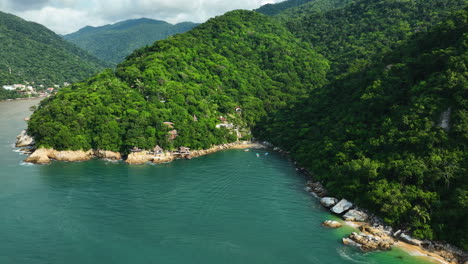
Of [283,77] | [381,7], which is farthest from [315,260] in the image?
[381,7]

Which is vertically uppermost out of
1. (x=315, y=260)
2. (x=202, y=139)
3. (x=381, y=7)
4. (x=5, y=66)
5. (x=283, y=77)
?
(x=381, y=7)

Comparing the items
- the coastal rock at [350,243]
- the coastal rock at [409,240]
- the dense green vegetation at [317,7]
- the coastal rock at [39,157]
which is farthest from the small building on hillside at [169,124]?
the dense green vegetation at [317,7]

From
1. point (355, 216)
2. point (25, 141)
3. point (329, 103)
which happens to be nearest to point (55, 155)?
point (25, 141)

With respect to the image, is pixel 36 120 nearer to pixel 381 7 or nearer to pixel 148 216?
pixel 148 216

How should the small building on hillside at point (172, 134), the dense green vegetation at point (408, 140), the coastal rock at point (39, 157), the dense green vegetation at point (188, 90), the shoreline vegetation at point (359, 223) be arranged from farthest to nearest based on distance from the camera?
the small building on hillside at point (172, 134) < the dense green vegetation at point (188, 90) < the coastal rock at point (39, 157) < the dense green vegetation at point (408, 140) < the shoreline vegetation at point (359, 223)

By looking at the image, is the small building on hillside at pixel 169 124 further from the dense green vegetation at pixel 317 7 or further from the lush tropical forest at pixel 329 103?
the dense green vegetation at pixel 317 7

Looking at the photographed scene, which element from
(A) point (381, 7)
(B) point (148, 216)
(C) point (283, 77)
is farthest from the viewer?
(A) point (381, 7)
